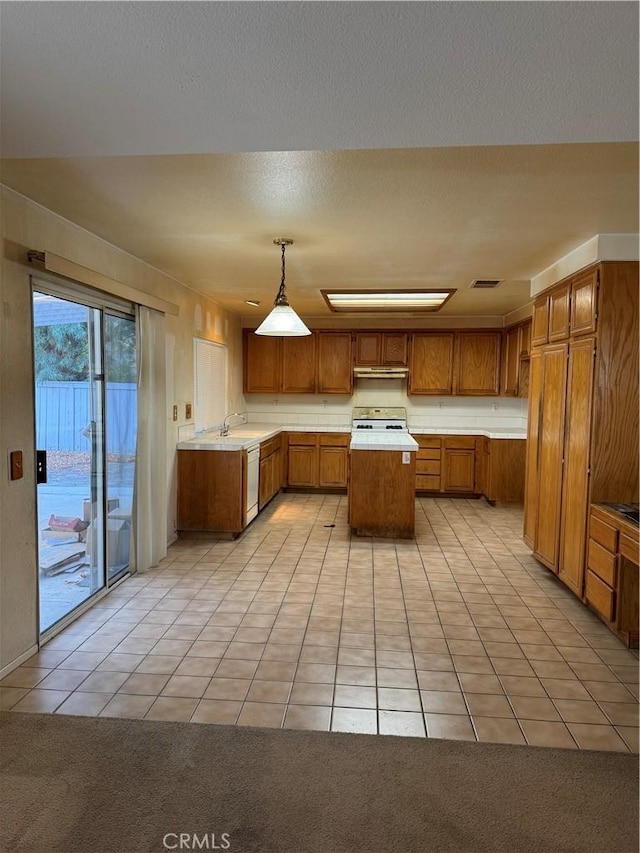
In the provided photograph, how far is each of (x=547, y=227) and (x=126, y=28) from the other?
2636 mm

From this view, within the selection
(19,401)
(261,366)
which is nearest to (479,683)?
(19,401)

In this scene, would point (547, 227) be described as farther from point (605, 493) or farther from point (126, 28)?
point (126, 28)

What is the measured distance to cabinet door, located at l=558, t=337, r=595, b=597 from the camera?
11.0ft

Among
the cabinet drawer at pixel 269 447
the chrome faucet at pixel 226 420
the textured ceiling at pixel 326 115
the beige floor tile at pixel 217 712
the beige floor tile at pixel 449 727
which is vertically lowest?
the beige floor tile at pixel 217 712

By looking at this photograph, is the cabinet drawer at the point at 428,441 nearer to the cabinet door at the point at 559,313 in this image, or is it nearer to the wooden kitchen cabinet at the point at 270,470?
the wooden kitchen cabinet at the point at 270,470

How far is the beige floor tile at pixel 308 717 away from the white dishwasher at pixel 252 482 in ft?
9.22

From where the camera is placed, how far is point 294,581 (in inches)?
155

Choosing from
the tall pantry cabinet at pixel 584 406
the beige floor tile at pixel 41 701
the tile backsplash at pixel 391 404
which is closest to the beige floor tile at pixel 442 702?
the tall pantry cabinet at pixel 584 406

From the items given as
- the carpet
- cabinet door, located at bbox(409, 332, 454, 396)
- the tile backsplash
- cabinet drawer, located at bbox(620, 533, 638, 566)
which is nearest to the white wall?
the carpet

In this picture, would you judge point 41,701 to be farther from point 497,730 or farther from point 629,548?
point 629,548

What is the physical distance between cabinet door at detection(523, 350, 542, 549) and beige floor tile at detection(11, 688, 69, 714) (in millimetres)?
3545

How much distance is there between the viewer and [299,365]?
732 cm

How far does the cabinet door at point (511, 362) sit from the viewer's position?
6.51 m

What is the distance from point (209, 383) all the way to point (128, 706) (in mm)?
3906
